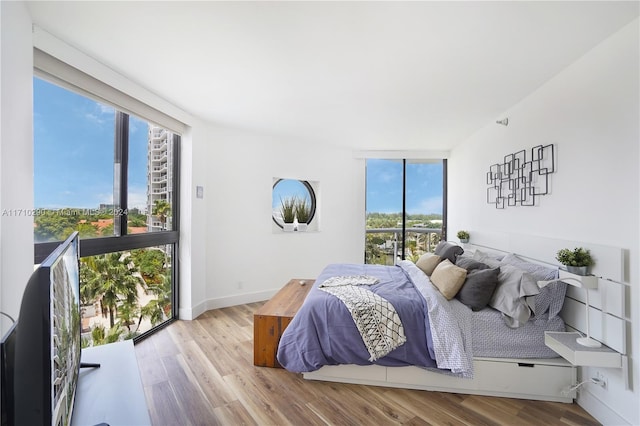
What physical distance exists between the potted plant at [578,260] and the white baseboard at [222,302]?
3.35 metres

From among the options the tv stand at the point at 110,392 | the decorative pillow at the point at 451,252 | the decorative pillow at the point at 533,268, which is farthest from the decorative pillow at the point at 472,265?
the tv stand at the point at 110,392

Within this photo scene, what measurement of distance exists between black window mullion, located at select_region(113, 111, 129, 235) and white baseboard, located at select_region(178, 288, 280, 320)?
1.24 m

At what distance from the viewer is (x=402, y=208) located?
190 inches

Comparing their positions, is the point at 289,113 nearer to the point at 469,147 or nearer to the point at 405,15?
the point at 405,15

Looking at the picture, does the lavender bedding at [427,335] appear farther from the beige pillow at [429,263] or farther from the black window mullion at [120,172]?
the black window mullion at [120,172]

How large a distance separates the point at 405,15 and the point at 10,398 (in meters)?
2.15

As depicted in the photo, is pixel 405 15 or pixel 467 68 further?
pixel 467 68

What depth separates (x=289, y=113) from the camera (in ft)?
10.0

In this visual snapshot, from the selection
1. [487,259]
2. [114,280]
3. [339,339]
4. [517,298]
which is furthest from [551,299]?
[114,280]

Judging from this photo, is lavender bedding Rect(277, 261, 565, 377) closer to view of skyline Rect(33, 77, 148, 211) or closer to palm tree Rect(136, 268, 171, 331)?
palm tree Rect(136, 268, 171, 331)

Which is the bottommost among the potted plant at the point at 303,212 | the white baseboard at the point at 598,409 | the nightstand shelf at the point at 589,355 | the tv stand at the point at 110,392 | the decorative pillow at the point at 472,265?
the white baseboard at the point at 598,409

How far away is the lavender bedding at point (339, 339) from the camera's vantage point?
202 cm

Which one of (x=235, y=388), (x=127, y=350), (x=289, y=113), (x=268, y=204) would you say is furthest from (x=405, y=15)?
(x=268, y=204)

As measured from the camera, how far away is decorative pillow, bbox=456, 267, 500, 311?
2.12 metres
